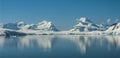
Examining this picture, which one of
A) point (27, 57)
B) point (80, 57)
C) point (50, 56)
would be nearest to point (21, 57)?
point (27, 57)

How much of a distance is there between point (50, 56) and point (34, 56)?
2.79 meters

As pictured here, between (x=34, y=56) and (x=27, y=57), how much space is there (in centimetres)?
200

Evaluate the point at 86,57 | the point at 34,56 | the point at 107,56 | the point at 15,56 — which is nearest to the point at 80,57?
the point at 86,57

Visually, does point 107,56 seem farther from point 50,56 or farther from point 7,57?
point 7,57

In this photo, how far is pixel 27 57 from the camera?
4669 centimetres

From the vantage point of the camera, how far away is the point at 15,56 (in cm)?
4859

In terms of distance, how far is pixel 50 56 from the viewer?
48.5 m

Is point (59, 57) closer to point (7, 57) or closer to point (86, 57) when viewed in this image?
point (86, 57)

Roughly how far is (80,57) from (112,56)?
224 inches

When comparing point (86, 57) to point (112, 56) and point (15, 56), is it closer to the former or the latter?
point (112, 56)

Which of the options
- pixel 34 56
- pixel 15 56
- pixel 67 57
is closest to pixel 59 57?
pixel 67 57

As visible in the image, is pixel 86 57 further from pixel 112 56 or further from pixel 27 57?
pixel 27 57

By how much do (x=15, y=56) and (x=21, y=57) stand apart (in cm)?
201

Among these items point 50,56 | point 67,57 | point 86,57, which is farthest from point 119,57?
point 50,56
